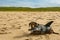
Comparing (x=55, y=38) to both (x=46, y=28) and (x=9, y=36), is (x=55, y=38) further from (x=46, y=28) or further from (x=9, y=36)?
(x=9, y=36)

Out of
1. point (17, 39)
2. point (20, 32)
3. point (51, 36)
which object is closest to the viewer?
point (17, 39)

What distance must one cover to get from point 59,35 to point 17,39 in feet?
6.04

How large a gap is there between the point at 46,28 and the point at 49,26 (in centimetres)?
19

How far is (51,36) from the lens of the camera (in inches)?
343

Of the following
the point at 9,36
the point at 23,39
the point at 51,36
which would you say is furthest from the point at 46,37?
the point at 9,36

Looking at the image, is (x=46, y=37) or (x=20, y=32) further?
(x=20, y=32)

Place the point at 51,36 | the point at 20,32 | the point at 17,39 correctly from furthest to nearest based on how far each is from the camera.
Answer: the point at 20,32
the point at 51,36
the point at 17,39

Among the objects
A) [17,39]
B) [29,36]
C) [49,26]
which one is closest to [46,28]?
[49,26]

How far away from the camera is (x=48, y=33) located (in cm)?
909

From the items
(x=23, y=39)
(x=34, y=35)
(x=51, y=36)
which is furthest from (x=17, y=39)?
(x=51, y=36)

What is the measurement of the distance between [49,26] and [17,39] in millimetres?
1547

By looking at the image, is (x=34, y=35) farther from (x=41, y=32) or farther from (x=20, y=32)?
(x=20, y=32)

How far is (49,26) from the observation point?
8953 mm

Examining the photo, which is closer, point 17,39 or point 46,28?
point 17,39
